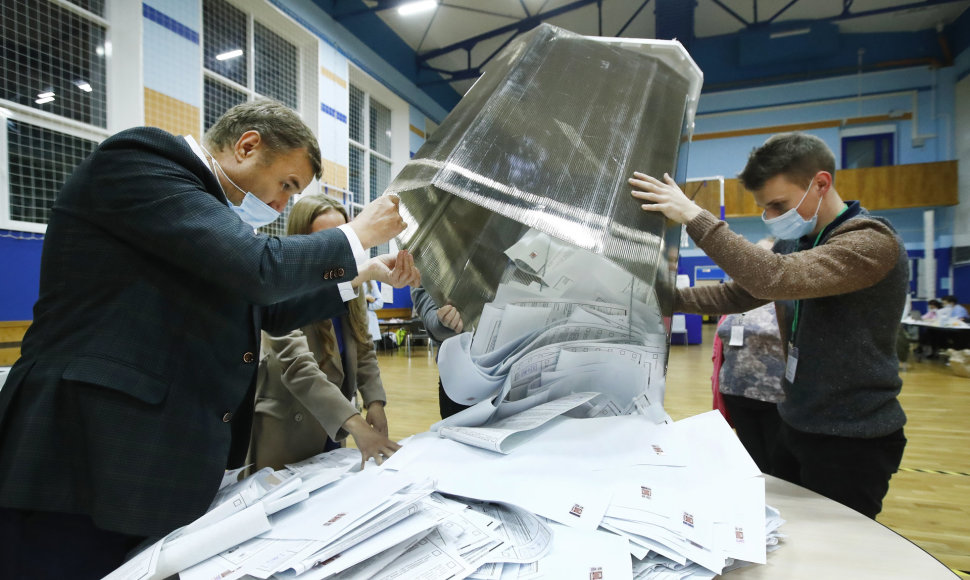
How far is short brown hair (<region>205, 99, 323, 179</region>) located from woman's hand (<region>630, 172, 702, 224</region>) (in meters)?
0.53

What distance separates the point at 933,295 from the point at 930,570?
12.0 meters

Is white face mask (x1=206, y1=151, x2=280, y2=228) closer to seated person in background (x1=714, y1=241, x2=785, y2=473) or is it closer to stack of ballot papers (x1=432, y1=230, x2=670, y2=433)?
stack of ballot papers (x1=432, y1=230, x2=670, y2=433)

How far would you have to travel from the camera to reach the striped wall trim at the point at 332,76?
655cm

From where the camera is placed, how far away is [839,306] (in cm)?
95

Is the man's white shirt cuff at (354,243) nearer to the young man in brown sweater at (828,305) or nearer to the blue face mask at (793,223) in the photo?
the young man in brown sweater at (828,305)

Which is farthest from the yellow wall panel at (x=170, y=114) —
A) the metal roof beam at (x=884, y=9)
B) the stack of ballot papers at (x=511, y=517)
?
the metal roof beam at (x=884, y=9)

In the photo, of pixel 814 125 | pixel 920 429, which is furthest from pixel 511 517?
pixel 814 125

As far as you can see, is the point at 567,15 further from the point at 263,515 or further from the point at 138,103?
the point at 263,515

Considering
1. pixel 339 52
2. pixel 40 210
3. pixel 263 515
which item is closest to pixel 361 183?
pixel 339 52

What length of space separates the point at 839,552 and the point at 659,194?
487mm

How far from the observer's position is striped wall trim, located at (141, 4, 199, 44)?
429 centimetres

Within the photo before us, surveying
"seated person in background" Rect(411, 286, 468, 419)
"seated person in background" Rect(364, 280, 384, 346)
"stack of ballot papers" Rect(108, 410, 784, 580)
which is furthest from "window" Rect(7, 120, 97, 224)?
"stack of ballot papers" Rect(108, 410, 784, 580)

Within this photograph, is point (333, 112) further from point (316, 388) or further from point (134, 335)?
point (134, 335)

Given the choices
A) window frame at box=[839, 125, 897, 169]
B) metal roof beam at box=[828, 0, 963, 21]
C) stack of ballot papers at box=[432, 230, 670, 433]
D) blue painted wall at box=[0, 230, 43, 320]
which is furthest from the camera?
window frame at box=[839, 125, 897, 169]
